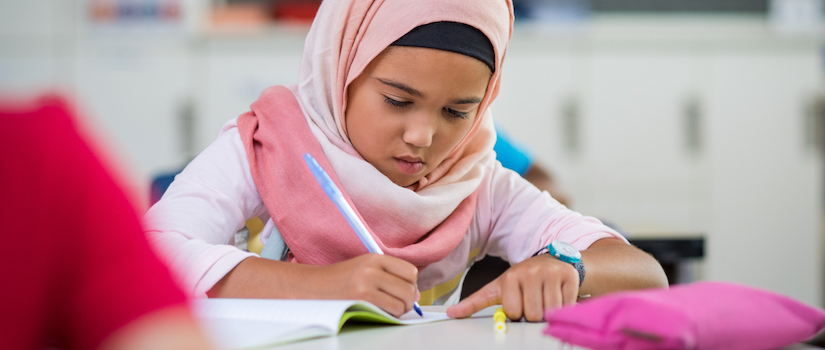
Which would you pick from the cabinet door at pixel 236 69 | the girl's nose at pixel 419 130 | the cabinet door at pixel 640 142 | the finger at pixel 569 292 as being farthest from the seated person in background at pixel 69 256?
the cabinet door at pixel 640 142

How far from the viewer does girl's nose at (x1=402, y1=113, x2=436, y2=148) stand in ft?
2.89

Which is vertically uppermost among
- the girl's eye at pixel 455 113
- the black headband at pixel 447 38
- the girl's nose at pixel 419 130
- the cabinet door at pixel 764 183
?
the black headband at pixel 447 38

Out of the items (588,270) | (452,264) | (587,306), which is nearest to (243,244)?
(452,264)

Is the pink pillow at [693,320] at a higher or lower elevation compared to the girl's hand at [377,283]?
higher

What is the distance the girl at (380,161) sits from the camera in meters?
0.87

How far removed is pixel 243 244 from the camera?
3.51ft

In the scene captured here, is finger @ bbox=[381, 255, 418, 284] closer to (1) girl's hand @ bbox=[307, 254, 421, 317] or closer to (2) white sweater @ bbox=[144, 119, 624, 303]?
(1) girl's hand @ bbox=[307, 254, 421, 317]

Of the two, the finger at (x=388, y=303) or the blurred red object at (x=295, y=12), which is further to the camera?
the blurred red object at (x=295, y=12)

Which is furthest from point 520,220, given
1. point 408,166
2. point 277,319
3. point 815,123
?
point 815,123

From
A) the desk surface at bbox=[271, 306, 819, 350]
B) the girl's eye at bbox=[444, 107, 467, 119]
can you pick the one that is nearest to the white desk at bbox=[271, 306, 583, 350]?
the desk surface at bbox=[271, 306, 819, 350]

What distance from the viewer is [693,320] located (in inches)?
18.3

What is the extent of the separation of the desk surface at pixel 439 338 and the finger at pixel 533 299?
16 mm

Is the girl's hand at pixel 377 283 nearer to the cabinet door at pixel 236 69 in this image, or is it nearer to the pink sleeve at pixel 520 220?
the pink sleeve at pixel 520 220

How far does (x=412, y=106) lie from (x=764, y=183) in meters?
3.05
